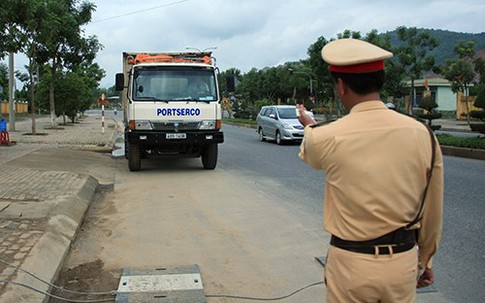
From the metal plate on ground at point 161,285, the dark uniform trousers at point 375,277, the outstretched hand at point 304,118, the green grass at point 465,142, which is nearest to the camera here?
the dark uniform trousers at point 375,277

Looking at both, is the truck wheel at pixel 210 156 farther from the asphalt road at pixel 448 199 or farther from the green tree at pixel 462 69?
the green tree at pixel 462 69

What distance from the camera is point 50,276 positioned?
4887 millimetres

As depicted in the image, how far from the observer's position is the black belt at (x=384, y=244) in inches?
87.3

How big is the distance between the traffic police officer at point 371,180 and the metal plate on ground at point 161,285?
2.46 meters

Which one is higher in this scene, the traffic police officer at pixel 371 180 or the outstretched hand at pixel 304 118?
the outstretched hand at pixel 304 118

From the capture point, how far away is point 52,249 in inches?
219

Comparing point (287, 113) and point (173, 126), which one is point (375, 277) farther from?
point (287, 113)

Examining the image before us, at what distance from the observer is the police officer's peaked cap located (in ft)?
7.27

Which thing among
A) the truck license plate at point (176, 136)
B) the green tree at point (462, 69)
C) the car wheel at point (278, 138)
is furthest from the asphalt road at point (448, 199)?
the green tree at point (462, 69)

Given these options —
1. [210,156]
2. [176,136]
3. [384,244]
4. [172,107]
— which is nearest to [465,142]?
[210,156]

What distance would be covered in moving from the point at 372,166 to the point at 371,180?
59 millimetres

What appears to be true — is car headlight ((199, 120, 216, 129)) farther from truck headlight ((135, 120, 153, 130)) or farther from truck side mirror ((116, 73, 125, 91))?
truck side mirror ((116, 73, 125, 91))

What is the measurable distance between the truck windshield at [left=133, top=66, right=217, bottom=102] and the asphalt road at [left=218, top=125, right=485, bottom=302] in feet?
7.00

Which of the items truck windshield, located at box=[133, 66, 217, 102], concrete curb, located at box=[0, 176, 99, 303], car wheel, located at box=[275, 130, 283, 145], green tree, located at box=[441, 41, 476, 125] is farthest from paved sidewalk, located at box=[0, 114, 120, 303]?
green tree, located at box=[441, 41, 476, 125]
